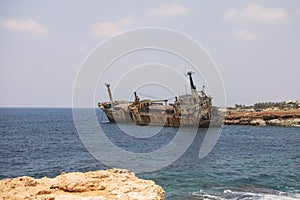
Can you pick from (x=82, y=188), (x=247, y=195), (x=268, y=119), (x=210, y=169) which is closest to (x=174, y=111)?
(x=268, y=119)

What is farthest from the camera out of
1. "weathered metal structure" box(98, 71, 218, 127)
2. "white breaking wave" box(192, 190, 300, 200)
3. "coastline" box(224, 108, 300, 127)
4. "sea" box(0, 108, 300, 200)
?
"coastline" box(224, 108, 300, 127)

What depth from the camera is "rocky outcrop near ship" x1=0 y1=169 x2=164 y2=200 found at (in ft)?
20.3

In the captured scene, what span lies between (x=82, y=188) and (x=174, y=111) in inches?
1924

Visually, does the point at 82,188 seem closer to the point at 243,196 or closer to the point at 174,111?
the point at 243,196

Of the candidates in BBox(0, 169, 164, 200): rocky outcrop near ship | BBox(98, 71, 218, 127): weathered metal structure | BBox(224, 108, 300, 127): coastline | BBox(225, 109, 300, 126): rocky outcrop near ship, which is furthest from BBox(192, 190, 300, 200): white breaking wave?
BBox(225, 109, 300, 126): rocky outcrop near ship

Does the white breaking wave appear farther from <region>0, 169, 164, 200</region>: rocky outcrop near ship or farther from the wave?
<region>0, 169, 164, 200</region>: rocky outcrop near ship

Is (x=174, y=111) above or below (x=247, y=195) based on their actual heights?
above

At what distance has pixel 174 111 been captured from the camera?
5528cm

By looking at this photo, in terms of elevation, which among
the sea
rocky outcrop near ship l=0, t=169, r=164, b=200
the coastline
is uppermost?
the coastline

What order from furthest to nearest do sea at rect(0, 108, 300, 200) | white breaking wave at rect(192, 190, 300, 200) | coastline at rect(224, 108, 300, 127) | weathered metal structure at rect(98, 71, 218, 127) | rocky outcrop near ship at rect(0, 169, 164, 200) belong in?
coastline at rect(224, 108, 300, 127) → weathered metal structure at rect(98, 71, 218, 127) → sea at rect(0, 108, 300, 200) → white breaking wave at rect(192, 190, 300, 200) → rocky outcrop near ship at rect(0, 169, 164, 200)

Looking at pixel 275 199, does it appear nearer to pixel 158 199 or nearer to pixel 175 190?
pixel 175 190

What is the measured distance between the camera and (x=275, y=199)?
1391cm

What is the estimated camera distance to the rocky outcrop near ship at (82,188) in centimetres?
617

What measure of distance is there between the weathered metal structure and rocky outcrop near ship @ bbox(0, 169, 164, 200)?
46.3 meters
